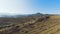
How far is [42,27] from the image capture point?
2350 cm

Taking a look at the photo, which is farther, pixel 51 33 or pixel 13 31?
pixel 13 31

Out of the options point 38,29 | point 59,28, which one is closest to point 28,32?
point 38,29

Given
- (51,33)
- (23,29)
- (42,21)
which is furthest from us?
(42,21)

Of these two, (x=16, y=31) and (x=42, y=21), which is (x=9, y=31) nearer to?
(x=16, y=31)

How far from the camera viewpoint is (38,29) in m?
23.0

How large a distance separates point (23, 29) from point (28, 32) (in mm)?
1799

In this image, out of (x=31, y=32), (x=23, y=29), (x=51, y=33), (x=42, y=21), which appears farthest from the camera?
(x=42, y=21)

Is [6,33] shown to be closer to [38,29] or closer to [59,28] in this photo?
[38,29]

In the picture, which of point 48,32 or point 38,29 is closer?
point 48,32

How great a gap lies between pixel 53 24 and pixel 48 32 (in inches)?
143

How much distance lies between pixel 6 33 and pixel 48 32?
6747 millimetres

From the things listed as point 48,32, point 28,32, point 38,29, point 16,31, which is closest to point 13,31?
point 16,31

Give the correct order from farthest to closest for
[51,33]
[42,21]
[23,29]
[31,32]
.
→ [42,21]
[23,29]
[31,32]
[51,33]

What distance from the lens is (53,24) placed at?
78.2 ft
